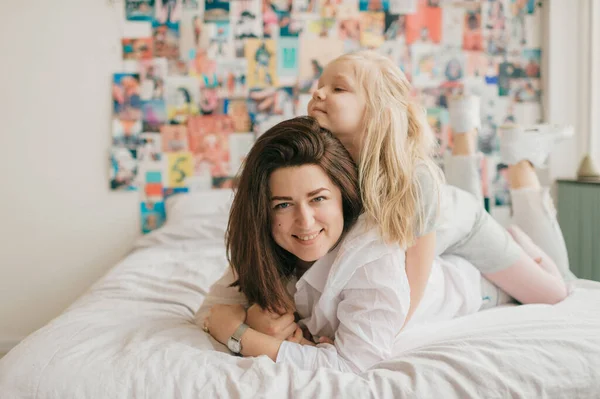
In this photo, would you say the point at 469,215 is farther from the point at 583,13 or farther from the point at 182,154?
the point at 583,13

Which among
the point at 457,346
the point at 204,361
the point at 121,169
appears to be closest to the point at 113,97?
the point at 121,169

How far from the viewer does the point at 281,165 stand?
1.01 meters

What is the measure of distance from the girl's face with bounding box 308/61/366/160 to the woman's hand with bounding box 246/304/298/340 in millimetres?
363

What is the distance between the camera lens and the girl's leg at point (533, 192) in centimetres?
186

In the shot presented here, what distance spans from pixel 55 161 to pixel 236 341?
205cm

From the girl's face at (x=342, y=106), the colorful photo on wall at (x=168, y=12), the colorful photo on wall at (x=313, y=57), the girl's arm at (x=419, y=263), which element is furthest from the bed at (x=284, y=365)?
the colorful photo on wall at (x=168, y=12)

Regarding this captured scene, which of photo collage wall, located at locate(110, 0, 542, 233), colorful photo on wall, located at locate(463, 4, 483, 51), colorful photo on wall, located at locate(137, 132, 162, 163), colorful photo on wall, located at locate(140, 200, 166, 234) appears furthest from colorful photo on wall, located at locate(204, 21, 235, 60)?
colorful photo on wall, located at locate(463, 4, 483, 51)

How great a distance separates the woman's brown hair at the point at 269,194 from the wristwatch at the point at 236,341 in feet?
0.21

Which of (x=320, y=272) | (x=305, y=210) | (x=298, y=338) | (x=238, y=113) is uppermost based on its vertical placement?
(x=238, y=113)

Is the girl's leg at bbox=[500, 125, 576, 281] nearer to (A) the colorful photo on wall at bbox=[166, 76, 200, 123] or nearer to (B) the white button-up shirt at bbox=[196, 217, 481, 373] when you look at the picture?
(B) the white button-up shirt at bbox=[196, 217, 481, 373]

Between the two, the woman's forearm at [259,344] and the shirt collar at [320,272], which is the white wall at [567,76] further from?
the woman's forearm at [259,344]

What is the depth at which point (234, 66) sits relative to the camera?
9.10 feet

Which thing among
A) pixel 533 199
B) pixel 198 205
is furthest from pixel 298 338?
pixel 198 205

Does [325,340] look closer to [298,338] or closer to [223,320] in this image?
[298,338]
